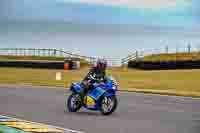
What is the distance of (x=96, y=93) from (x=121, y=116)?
103 centimetres

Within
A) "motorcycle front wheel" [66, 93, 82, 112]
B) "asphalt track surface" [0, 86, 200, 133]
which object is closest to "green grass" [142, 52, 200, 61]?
"asphalt track surface" [0, 86, 200, 133]

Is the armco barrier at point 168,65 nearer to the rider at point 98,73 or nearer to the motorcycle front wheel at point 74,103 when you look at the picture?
the motorcycle front wheel at point 74,103

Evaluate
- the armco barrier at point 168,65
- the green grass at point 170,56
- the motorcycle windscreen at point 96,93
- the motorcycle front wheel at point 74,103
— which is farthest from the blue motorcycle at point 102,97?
the green grass at point 170,56

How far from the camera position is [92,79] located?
58.7 feet

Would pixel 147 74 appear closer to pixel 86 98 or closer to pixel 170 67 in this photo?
pixel 170 67

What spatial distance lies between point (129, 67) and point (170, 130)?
48251 millimetres

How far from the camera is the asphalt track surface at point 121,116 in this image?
47.5 feet

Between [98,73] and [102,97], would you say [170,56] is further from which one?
[102,97]

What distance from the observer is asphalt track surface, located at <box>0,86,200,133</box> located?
14477 mm

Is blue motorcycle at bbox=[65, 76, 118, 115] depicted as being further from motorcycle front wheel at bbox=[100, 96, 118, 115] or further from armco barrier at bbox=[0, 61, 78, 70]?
armco barrier at bbox=[0, 61, 78, 70]

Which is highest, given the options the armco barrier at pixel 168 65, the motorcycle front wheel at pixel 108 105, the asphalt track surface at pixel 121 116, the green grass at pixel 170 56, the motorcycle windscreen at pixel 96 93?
the green grass at pixel 170 56

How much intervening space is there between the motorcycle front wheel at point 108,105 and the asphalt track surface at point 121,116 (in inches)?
8.6

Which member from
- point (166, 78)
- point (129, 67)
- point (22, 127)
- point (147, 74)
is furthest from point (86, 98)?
point (129, 67)

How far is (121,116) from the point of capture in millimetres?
17484
